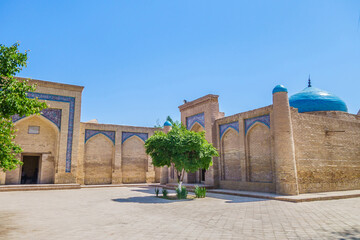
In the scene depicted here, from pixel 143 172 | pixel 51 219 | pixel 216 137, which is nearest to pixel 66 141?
pixel 143 172

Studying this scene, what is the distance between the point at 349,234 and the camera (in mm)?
5020

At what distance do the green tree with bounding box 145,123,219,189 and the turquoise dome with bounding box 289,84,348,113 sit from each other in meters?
8.79

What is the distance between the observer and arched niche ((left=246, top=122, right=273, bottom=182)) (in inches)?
503

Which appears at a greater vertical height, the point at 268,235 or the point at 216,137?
the point at 216,137

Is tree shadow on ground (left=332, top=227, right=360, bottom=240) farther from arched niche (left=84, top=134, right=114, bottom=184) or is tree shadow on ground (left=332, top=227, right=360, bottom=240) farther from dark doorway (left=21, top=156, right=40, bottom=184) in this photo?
dark doorway (left=21, top=156, right=40, bottom=184)

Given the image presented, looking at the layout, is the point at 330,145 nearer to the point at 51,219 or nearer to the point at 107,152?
the point at 51,219

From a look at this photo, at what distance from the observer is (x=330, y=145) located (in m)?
13.3

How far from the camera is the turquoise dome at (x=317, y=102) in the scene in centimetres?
1697

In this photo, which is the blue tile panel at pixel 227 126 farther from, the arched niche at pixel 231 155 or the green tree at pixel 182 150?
the green tree at pixel 182 150

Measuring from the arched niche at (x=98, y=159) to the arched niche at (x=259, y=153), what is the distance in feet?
33.3

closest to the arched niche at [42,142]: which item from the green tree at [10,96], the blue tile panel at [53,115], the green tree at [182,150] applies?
the blue tile panel at [53,115]

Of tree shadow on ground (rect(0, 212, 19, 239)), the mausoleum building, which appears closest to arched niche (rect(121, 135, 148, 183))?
the mausoleum building

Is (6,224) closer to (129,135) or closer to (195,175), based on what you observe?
(195,175)

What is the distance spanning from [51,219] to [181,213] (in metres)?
3.10
